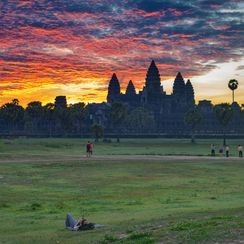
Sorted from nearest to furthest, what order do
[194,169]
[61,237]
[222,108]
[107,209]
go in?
[61,237] < [107,209] < [194,169] < [222,108]

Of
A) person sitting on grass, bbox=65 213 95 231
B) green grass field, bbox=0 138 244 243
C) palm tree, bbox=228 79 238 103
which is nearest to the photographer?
green grass field, bbox=0 138 244 243

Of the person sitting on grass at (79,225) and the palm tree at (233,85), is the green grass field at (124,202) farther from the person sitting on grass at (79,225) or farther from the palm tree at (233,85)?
the palm tree at (233,85)

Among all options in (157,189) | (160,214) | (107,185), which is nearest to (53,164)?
(107,185)

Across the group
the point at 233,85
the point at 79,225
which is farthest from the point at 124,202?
the point at 233,85

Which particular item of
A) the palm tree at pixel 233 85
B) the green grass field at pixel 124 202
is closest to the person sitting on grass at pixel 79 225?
the green grass field at pixel 124 202

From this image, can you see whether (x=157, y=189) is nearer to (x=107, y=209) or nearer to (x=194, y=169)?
(x=107, y=209)

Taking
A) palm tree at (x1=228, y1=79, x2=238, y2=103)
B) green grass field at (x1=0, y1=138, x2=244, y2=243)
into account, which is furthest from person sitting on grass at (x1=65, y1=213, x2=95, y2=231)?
palm tree at (x1=228, y1=79, x2=238, y2=103)

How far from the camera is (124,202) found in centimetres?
2927

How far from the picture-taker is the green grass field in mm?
18031

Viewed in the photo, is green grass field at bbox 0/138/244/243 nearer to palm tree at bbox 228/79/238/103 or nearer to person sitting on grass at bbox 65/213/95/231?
person sitting on grass at bbox 65/213/95/231

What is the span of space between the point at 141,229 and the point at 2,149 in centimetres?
7674

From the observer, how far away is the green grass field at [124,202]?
18.0 meters

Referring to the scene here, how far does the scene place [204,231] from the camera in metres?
17.0

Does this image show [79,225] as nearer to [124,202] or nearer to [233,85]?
[124,202]
